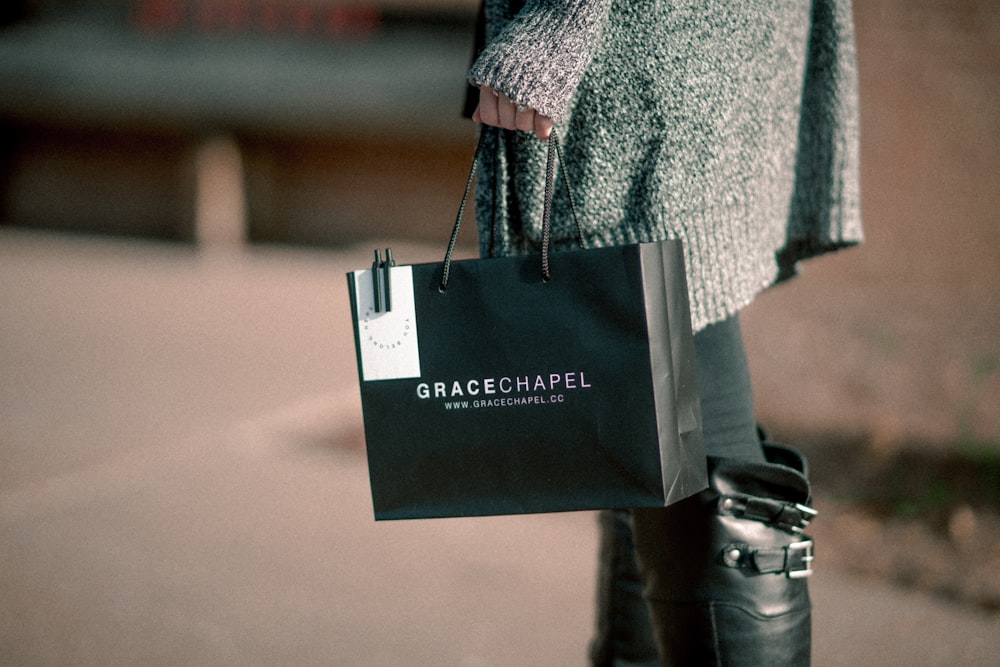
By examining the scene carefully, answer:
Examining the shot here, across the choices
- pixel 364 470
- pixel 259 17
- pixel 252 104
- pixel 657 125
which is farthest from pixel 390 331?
pixel 259 17

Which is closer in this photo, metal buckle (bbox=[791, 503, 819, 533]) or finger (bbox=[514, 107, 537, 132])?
finger (bbox=[514, 107, 537, 132])

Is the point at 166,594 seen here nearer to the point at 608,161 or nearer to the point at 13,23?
the point at 608,161

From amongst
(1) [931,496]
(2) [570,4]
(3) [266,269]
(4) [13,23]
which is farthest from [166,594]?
(4) [13,23]

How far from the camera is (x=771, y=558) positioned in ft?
3.58

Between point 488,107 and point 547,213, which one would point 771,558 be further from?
point 488,107

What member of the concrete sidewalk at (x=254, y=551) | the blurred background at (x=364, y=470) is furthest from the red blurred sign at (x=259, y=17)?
the concrete sidewalk at (x=254, y=551)

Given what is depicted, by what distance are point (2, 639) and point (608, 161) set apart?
5.67 feet

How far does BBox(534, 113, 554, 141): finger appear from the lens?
987 millimetres

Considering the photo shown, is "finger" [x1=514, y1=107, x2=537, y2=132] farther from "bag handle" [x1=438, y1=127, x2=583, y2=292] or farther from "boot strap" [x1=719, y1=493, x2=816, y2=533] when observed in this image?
"boot strap" [x1=719, y1=493, x2=816, y2=533]

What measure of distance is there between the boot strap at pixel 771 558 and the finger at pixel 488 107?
58cm

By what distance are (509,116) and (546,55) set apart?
0.26 feet

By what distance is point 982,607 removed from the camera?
6.70 ft

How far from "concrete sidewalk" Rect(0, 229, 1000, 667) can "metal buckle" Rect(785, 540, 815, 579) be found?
913 millimetres

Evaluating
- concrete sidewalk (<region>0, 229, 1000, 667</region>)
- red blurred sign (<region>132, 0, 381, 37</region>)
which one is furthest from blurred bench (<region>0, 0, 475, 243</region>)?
concrete sidewalk (<region>0, 229, 1000, 667</region>)
